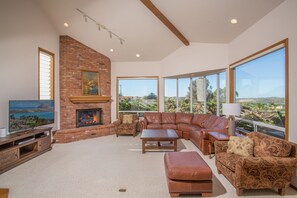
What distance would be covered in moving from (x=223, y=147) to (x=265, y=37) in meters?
2.49

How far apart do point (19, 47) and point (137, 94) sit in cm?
476

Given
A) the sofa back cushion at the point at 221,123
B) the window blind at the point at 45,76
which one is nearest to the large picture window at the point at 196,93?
the sofa back cushion at the point at 221,123

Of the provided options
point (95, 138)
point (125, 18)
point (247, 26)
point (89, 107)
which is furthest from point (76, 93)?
point (247, 26)

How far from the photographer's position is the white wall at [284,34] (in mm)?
2756

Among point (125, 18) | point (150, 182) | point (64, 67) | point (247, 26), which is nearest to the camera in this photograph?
point (150, 182)

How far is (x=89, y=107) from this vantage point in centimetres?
678

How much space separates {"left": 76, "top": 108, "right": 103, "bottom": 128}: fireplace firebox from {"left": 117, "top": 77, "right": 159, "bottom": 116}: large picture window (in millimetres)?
1109

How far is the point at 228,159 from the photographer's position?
2811 mm

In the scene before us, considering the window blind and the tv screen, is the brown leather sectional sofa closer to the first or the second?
the tv screen

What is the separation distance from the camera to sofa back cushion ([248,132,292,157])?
8.14 ft

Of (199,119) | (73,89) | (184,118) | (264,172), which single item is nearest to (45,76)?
(73,89)

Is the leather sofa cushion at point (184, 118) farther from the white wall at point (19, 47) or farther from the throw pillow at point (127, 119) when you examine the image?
the white wall at point (19, 47)

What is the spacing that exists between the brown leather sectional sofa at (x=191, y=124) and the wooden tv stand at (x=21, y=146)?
329 cm

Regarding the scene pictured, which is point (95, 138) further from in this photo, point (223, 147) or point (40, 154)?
point (223, 147)
